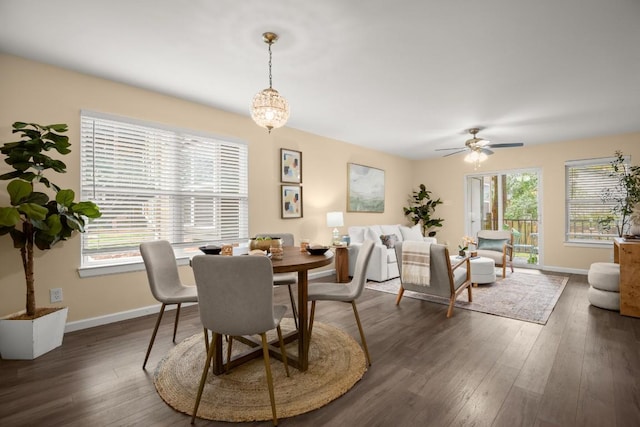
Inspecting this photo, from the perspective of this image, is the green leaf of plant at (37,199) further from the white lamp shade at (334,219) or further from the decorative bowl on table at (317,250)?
the white lamp shade at (334,219)

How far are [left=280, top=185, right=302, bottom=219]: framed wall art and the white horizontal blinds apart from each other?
17.2 ft

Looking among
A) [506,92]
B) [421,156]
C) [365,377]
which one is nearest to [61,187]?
[365,377]

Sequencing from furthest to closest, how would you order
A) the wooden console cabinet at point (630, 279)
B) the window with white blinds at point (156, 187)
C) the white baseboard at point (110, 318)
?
the wooden console cabinet at point (630, 279)
the window with white blinds at point (156, 187)
the white baseboard at point (110, 318)

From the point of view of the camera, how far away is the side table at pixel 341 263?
199 inches

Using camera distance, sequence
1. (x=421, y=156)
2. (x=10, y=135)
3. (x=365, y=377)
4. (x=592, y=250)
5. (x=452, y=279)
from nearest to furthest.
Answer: (x=365, y=377) < (x=10, y=135) < (x=452, y=279) < (x=592, y=250) < (x=421, y=156)

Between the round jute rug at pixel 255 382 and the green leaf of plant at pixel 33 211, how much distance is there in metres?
1.47

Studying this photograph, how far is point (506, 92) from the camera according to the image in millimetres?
3533

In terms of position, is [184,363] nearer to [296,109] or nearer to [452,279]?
[452,279]

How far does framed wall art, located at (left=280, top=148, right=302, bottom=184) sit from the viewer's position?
4793mm

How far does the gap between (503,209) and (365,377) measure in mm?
6864

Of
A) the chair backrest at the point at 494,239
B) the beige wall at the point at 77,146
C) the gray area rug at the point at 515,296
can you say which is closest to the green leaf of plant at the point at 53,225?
the beige wall at the point at 77,146

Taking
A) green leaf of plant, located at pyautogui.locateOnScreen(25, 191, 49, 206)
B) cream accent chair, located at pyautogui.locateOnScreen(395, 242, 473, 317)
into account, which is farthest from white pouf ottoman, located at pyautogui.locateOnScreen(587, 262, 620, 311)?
green leaf of plant, located at pyautogui.locateOnScreen(25, 191, 49, 206)

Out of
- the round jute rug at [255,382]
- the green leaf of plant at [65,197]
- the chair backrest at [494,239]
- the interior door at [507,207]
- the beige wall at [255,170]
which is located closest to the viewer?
the round jute rug at [255,382]

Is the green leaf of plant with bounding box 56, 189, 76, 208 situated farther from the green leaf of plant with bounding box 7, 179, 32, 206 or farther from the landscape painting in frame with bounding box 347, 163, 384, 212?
the landscape painting in frame with bounding box 347, 163, 384, 212
